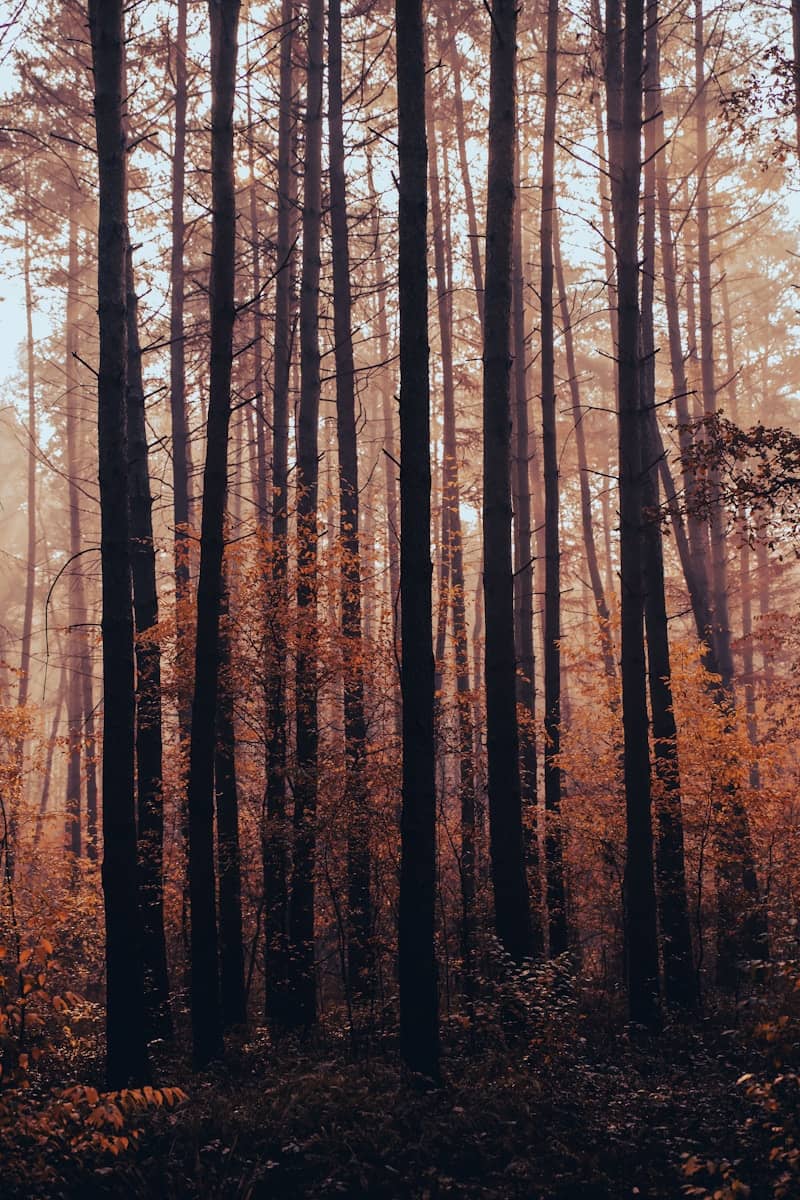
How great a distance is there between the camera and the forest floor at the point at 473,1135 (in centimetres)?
612

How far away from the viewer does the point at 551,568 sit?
15742 mm

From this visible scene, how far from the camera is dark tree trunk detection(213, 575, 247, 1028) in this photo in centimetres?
1136

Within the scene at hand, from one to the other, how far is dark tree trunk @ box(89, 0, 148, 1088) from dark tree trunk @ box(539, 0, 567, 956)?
7038 mm

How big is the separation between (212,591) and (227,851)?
11.3 ft

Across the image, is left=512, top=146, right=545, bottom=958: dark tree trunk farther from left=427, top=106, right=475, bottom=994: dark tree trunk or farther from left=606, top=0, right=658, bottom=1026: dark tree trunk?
left=606, top=0, right=658, bottom=1026: dark tree trunk

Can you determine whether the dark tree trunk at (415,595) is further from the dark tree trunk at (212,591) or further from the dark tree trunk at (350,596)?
the dark tree trunk at (350,596)

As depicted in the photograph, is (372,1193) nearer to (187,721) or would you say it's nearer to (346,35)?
(187,721)

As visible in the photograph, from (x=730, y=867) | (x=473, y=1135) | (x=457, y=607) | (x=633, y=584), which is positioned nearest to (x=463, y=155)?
(x=457, y=607)

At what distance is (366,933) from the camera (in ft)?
41.4

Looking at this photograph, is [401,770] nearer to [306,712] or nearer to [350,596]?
[306,712]

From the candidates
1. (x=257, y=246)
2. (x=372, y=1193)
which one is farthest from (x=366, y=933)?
(x=257, y=246)

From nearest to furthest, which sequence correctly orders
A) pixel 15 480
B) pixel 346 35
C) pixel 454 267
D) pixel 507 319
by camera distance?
pixel 507 319
pixel 346 35
pixel 454 267
pixel 15 480

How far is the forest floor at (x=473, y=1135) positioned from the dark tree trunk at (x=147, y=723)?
3.07 metres

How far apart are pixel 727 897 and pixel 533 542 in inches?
682
